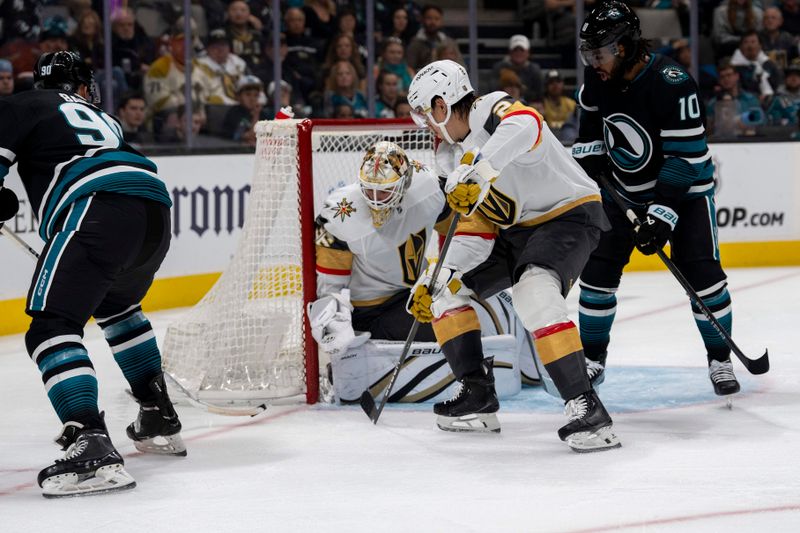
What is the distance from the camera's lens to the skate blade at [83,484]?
8.97ft

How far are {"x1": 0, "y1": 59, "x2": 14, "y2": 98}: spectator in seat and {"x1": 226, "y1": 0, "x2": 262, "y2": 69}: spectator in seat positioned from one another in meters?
1.37

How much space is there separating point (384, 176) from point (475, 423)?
0.77m

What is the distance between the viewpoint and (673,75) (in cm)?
362

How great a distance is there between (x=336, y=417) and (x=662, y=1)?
539 cm

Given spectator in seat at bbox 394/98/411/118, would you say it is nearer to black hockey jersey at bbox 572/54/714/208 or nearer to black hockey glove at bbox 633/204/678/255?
black hockey jersey at bbox 572/54/714/208

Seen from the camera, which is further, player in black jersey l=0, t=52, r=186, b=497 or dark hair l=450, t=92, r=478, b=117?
dark hair l=450, t=92, r=478, b=117

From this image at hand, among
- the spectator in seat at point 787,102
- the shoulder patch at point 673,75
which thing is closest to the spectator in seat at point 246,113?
the spectator in seat at point 787,102

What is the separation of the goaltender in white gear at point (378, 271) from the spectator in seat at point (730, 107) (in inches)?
164

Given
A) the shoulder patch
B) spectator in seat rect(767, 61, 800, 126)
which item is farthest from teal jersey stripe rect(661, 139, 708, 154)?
spectator in seat rect(767, 61, 800, 126)

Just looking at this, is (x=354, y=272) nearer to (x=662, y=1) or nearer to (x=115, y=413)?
(x=115, y=413)

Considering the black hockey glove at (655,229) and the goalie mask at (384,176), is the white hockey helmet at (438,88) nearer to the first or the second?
the goalie mask at (384,176)

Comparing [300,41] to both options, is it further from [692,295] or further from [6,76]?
[692,295]

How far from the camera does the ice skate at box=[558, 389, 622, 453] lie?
3.07 meters

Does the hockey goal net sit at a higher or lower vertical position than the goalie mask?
lower
